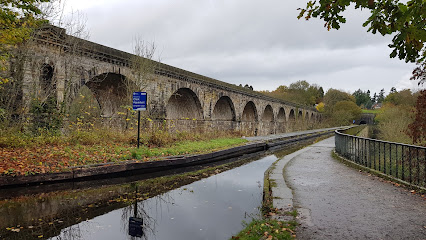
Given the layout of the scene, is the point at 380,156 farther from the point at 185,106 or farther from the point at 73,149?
the point at 185,106

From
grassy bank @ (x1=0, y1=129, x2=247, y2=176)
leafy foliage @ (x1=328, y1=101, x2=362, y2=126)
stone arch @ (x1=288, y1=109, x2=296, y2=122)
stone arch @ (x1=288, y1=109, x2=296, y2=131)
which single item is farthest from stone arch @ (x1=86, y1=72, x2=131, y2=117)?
leafy foliage @ (x1=328, y1=101, x2=362, y2=126)

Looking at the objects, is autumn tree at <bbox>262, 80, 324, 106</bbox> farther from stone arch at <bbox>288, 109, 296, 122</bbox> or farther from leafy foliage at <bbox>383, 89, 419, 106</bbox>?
leafy foliage at <bbox>383, 89, 419, 106</bbox>

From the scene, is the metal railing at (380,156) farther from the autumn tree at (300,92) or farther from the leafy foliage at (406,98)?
the autumn tree at (300,92)

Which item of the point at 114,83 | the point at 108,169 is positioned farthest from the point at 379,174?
the point at 114,83

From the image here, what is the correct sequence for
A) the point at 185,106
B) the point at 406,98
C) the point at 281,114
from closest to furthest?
the point at 185,106 < the point at 406,98 < the point at 281,114

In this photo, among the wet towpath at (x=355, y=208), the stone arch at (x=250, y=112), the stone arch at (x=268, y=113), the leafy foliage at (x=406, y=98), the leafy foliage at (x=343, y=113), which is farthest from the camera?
the leafy foliage at (x=343, y=113)

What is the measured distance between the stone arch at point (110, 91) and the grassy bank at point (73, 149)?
8.85ft

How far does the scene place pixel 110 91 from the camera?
48.3ft

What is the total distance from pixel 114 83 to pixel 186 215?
11172 millimetres

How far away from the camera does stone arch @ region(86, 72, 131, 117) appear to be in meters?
13.5

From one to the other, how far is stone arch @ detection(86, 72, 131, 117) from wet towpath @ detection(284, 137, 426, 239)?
9.76m

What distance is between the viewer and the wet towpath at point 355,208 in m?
3.41

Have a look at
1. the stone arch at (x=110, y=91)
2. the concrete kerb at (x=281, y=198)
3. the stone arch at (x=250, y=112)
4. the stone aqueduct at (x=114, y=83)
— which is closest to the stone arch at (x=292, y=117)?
the stone arch at (x=250, y=112)

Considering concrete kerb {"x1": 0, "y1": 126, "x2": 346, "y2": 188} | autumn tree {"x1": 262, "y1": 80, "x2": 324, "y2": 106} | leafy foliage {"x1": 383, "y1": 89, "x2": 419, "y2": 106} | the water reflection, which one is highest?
Answer: autumn tree {"x1": 262, "y1": 80, "x2": 324, "y2": 106}
